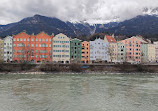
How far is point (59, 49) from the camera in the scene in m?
91.4

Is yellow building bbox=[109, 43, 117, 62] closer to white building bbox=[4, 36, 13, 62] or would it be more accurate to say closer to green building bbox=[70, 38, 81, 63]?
green building bbox=[70, 38, 81, 63]

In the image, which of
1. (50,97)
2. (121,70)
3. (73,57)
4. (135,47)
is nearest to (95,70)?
(121,70)

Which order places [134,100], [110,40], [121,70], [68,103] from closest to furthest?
[68,103] < [134,100] < [121,70] < [110,40]

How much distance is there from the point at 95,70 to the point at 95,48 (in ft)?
78.2

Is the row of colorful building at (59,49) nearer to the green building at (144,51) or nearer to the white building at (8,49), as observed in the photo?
the white building at (8,49)

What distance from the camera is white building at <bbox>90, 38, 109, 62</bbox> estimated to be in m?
95.8

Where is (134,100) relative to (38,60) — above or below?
below

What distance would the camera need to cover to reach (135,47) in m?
101

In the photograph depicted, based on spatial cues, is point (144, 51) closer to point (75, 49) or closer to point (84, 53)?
point (84, 53)

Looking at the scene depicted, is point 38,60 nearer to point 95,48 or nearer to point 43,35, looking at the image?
point 43,35

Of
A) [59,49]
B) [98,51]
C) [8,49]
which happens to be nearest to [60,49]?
[59,49]

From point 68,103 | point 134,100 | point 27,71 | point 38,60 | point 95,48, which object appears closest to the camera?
A: point 68,103

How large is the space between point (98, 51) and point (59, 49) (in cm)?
1820

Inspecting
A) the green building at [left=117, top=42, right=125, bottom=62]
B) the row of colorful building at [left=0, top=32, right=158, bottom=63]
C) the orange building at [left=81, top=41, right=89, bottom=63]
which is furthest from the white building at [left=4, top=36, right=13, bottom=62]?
the green building at [left=117, top=42, right=125, bottom=62]
